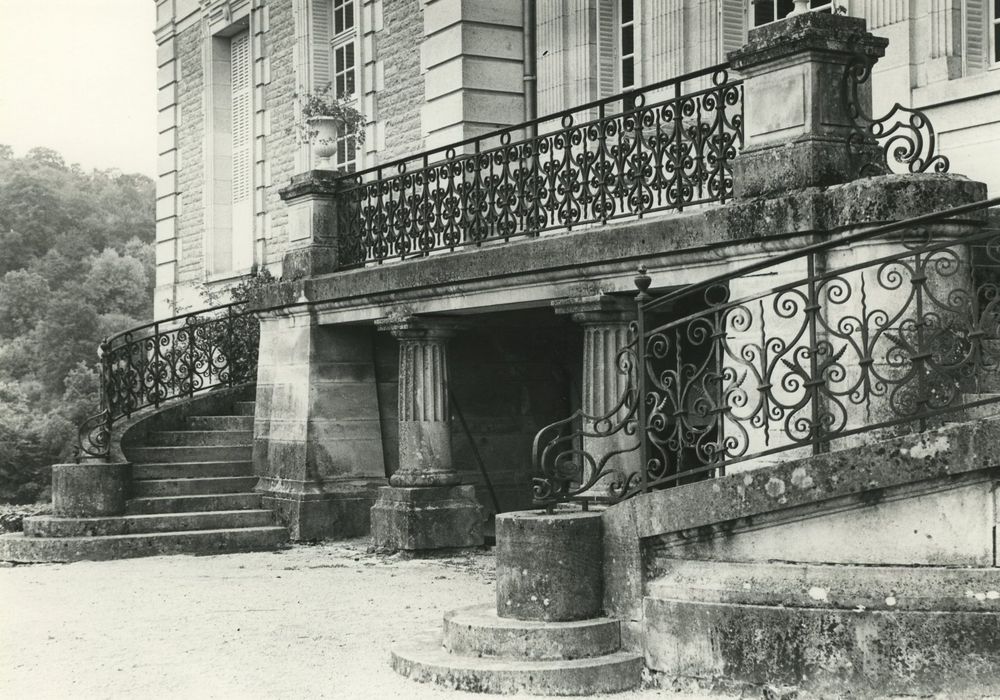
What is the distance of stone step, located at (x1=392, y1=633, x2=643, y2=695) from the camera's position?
6.26 m

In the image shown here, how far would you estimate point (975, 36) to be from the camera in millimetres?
9672

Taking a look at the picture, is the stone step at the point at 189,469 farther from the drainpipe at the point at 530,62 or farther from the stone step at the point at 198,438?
the drainpipe at the point at 530,62

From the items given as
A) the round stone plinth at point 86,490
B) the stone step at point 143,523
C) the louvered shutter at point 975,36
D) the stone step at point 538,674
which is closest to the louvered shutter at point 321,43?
the stone step at point 143,523

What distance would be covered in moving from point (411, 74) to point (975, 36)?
7516 millimetres

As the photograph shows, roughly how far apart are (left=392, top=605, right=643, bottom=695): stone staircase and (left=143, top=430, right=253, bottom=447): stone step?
7.17 m

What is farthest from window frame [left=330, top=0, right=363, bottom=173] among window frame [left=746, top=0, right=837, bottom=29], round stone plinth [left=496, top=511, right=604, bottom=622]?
round stone plinth [left=496, top=511, right=604, bottom=622]

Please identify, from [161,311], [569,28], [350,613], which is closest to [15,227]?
[161,311]

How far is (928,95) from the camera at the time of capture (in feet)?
31.5

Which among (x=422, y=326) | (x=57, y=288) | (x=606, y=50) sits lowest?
(x=422, y=326)

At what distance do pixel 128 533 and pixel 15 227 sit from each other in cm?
3722

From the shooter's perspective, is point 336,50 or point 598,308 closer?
point 598,308

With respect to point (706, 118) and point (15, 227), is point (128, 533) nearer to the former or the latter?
point (706, 118)

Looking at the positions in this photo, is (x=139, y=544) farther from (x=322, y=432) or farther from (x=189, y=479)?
(x=322, y=432)

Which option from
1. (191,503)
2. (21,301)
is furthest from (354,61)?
(21,301)
